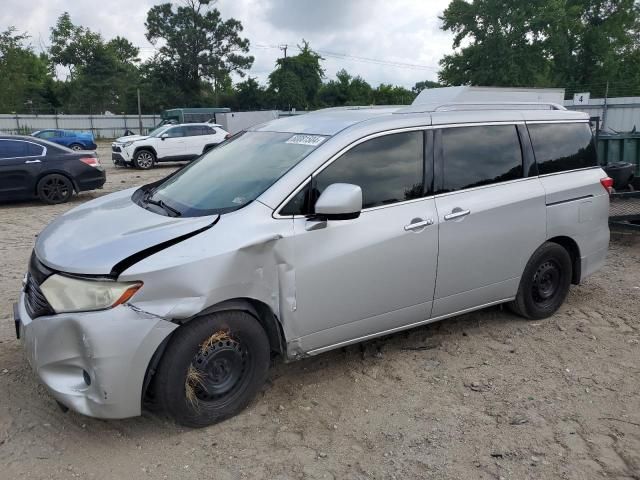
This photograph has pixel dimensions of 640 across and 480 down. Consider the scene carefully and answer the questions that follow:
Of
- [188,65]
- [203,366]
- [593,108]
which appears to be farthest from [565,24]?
[203,366]

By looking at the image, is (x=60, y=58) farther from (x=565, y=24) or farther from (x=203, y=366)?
(x=203, y=366)

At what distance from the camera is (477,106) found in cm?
443

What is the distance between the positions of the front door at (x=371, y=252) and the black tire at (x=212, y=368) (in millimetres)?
300

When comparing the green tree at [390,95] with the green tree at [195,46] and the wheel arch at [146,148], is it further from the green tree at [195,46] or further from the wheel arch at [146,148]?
the wheel arch at [146,148]

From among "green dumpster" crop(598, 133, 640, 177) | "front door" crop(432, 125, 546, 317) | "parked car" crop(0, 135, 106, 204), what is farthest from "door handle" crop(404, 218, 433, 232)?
"parked car" crop(0, 135, 106, 204)

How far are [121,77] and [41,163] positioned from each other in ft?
164

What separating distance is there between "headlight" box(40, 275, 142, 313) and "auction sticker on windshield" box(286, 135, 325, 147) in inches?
56.9

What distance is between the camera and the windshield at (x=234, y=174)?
346 cm

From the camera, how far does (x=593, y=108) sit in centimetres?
2053

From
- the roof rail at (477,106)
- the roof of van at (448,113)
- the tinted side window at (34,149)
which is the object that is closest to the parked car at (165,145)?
the tinted side window at (34,149)

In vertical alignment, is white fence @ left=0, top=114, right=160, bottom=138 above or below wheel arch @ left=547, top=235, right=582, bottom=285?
above

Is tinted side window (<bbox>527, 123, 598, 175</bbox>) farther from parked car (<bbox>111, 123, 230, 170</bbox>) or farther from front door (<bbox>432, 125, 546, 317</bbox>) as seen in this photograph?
parked car (<bbox>111, 123, 230, 170</bbox>)

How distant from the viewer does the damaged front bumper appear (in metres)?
2.82

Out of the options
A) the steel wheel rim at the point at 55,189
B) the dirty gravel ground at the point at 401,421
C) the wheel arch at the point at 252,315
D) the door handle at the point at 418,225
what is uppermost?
the door handle at the point at 418,225
